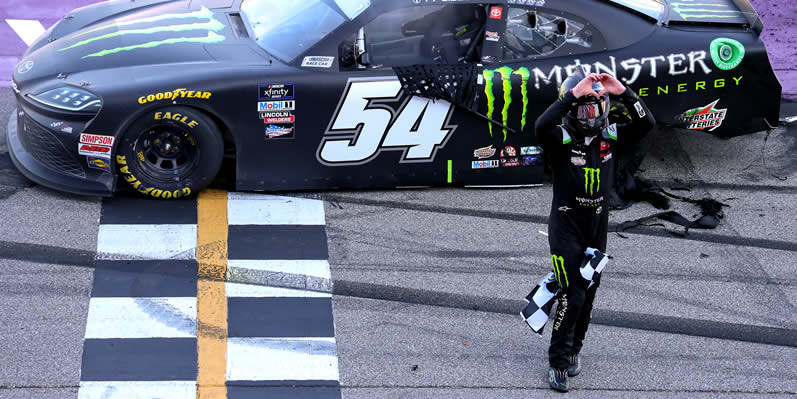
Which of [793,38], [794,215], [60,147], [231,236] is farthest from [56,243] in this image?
[793,38]

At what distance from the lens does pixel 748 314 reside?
5961 millimetres

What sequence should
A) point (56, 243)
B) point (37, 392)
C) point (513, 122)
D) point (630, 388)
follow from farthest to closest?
point (513, 122) < point (56, 243) < point (630, 388) < point (37, 392)

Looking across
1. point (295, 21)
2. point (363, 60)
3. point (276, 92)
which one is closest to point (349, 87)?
point (363, 60)

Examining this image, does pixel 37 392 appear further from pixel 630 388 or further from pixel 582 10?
pixel 582 10

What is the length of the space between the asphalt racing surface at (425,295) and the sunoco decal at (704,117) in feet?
1.65

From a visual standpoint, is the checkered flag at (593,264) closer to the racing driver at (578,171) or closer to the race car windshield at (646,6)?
the racing driver at (578,171)

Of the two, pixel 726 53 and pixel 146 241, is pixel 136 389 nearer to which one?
pixel 146 241

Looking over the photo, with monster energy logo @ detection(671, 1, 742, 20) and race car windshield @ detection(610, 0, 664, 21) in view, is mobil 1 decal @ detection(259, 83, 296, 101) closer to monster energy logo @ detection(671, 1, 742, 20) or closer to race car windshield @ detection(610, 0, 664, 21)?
race car windshield @ detection(610, 0, 664, 21)

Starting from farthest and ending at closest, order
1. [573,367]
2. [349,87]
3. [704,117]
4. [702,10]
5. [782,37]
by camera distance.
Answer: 1. [782,37]
2. [702,10]
3. [704,117]
4. [349,87]
5. [573,367]

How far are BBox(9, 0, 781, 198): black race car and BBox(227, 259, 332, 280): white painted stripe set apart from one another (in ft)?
2.91

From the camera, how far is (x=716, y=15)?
7352mm

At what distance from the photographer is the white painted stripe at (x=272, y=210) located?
668cm

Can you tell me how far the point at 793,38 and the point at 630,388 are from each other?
6444mm

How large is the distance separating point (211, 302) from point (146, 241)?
871 millimetres
